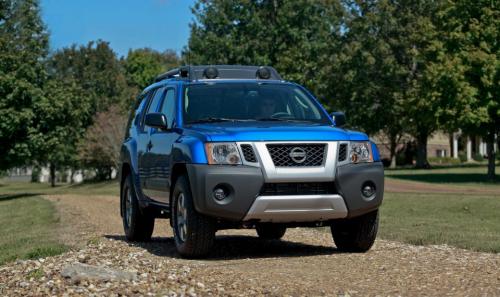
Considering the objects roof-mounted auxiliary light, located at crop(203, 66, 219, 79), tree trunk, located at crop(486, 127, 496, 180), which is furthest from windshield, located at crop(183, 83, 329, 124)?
tree trunk, located at crop(486, 127, 496, 180)

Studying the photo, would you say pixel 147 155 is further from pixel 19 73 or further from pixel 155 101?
pixel 19 73

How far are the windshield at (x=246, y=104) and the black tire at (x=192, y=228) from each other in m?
1.07

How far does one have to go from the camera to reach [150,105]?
1283 cm

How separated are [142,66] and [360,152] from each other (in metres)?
94.1

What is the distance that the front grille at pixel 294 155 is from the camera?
379 inches

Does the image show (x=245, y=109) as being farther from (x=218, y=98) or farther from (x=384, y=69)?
(x=384, y=69)

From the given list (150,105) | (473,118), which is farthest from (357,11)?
(150,105)

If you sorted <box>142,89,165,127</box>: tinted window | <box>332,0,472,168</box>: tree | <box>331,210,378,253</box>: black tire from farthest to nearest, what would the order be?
<box>332,0,472,168</box>: tree < <box>142,89,165,127</box>: tinted window < <box>331,210,378,253</box>: black tire

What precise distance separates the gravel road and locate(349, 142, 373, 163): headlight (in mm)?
1087

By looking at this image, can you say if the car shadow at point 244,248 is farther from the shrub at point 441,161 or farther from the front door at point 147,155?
the shrub at point 441,161

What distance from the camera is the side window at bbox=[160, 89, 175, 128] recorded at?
11.2 metres

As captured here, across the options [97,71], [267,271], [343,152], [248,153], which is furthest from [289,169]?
[97,71]

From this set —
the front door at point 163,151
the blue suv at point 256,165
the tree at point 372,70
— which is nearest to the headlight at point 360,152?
the blue suv at point 256,165

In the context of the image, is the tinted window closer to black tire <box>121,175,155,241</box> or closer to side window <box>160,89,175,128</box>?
side window <box>160,89,175,128</box>
